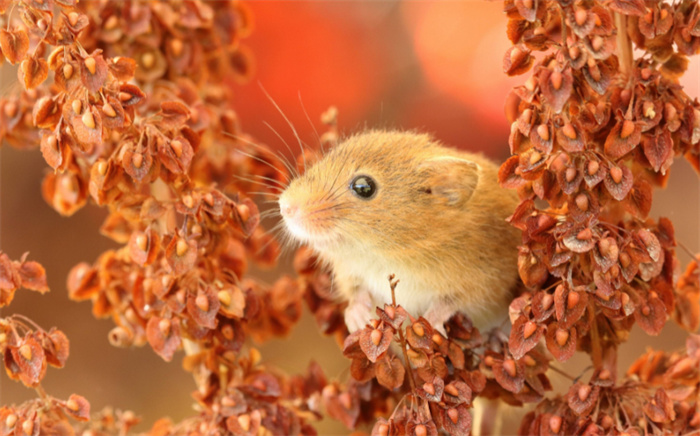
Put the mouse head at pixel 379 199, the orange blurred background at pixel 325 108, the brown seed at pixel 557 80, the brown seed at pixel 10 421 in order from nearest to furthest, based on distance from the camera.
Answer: the brown seed at pixel 557 80 → the brown seed at pixel 10 421 → the mouse head at pixel 379 199 → the orange blurred background at pixel 325 108

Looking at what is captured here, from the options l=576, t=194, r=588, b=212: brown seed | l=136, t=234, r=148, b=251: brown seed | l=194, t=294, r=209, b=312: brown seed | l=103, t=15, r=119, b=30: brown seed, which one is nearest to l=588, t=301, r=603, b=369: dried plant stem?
l=576, t=194, r=588, b=212: brown seed

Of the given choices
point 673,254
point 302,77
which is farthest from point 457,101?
point 673,254

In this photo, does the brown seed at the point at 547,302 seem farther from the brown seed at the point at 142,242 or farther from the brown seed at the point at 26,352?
the brown seed at the point at 26,352

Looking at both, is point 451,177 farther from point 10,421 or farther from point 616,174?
point 10,421

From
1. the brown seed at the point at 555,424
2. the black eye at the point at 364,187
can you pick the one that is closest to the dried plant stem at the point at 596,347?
the brown seed at the point at 555,424

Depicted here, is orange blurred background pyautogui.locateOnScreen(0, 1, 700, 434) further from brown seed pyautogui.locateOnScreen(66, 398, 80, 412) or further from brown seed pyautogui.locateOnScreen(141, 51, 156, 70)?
brown seed pyautogui.locateOnScreen(66, 398, 80, 412)

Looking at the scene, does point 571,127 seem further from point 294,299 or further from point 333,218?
point 294,299

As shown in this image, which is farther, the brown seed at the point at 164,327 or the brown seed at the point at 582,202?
the brown seed at the point at 164,327

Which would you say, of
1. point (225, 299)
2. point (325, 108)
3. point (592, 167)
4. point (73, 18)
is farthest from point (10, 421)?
point (325, 108)
